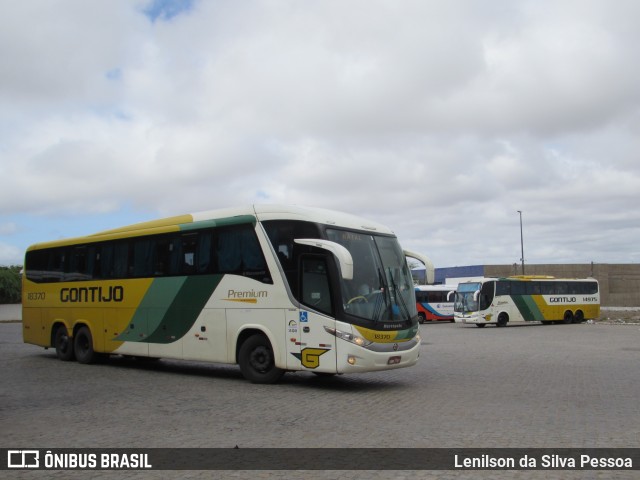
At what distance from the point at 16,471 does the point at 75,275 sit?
40.0ft

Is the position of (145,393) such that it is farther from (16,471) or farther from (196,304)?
(16,471)

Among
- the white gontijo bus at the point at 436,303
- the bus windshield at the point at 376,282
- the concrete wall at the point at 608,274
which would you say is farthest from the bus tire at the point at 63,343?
the concrete wall at the point at 608,274

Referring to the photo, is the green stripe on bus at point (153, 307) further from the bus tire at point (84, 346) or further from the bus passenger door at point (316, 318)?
the bus passenger door at point (316, 318)

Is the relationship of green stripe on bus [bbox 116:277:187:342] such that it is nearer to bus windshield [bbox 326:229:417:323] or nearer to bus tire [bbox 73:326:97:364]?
bus tire [bbox 73:326:97:364]

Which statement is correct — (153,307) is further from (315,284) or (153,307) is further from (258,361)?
(315,284)

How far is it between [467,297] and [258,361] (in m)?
31.0

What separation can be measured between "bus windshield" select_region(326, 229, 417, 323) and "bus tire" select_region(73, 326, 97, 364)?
8357mm

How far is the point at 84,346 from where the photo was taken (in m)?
17.7

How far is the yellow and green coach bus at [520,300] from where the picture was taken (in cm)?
4141

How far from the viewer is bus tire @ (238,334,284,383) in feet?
42.0

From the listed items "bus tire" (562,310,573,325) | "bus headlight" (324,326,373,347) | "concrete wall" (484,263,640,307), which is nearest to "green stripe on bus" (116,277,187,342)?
"bus headlight" (324,326,373,347)

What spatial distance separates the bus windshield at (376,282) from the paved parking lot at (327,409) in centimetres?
146

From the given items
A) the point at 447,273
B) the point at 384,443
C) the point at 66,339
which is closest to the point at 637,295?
the point at 447,273

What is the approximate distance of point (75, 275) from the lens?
708 inches
